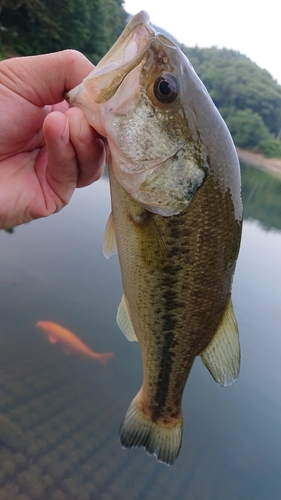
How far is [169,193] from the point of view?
1.52 m

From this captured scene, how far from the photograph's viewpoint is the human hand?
63.1 inches

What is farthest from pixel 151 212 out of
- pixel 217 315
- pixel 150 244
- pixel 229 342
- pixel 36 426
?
pixel 36 426

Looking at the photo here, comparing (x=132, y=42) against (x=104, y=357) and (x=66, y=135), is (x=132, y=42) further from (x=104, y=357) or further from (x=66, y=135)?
(x=104, y=357)

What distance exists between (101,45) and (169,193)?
40358mm

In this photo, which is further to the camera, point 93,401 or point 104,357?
point 104,357

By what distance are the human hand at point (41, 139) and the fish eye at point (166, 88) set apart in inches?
12.6

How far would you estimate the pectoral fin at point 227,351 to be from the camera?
1.82 metres

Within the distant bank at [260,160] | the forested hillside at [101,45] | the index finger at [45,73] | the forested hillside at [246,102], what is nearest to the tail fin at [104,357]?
the index finger at [45,73]

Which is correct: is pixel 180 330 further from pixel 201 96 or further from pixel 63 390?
pixel 63 390

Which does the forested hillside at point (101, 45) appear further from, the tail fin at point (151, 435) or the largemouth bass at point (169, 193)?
the tail fin at point (151, 435)

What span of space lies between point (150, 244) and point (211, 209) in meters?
0.30

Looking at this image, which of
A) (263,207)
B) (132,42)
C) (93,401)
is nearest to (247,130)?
(263,207)

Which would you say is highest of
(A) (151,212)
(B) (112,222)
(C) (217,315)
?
(A) (151,212)

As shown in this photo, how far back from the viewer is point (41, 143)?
2.19 metres
